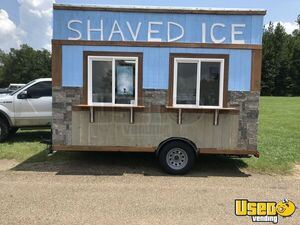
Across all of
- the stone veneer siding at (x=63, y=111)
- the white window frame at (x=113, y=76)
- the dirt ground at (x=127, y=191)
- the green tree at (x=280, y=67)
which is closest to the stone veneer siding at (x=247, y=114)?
the dirt ground at (x=127, y=191)

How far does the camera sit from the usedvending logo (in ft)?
18.3

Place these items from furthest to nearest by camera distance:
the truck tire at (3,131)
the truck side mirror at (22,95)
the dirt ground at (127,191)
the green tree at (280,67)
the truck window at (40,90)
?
the green tree at (280,67), the truck window at (40,90), the truck side mirror at (22,95), the truck tire at (3,131), the dirt ground at (127,191)

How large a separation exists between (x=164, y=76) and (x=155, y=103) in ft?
2.05

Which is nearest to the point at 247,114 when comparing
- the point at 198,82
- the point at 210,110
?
the point at 210,110

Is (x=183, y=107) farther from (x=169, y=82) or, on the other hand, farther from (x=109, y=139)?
(x=109, y=139)

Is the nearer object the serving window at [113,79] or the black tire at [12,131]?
the serving window at [113,79]

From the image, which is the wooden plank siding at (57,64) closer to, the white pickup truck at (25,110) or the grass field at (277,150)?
the white pickup truck at (25,110)

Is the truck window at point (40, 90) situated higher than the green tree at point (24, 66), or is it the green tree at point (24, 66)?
the green tree at point (24, 66)

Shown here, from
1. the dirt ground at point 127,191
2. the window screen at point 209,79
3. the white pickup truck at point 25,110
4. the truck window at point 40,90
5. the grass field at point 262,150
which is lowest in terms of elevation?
the dirt ground at point 127,191

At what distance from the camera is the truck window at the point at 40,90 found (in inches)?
457

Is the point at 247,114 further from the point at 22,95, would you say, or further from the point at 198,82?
the point at 22,95

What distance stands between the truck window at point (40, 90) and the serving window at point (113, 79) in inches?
156

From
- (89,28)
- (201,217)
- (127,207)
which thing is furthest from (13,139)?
(201,217)

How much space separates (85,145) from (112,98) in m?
1.23
